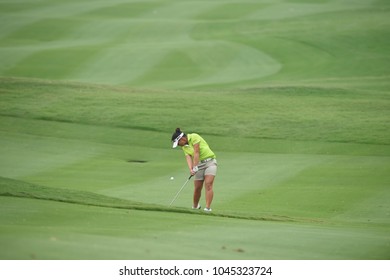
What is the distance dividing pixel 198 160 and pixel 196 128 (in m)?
15.2

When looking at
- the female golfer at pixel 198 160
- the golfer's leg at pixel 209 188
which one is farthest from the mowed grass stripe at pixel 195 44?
the golfer's leg at pixel 209 188

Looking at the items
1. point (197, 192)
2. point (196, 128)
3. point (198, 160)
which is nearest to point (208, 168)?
point (198, 160)

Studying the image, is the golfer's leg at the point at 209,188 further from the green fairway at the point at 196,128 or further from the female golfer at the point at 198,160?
the green fairway at the point at 196,128

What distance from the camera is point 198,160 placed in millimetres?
19938

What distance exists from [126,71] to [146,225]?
129 feet

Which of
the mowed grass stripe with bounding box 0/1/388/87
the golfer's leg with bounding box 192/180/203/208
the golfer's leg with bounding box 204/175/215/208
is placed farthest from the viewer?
the mowed grass stripe with bounding box 0/1/388/87

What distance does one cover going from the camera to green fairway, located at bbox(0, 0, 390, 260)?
15.0 m

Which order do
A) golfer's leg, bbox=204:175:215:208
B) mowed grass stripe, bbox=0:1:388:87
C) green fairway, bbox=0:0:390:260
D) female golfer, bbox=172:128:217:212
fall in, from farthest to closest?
1. mowed grass stripe, bbox=0:1:388:87
2. female golfer, bbox=172:128:217:212
3. golfer's leg, bbox=204:175:215:208
4. green fairway, bbox=0:0:390:260

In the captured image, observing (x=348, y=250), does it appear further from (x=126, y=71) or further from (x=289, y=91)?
(x=126, y=71)

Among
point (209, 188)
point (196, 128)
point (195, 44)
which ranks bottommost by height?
point (209, 188)

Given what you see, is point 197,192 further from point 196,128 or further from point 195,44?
point 195,44

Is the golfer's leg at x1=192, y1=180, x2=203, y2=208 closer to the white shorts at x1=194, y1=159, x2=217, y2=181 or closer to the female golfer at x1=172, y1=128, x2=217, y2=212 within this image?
the female golfer at x1=172, y1=128, x2=217, y2=212

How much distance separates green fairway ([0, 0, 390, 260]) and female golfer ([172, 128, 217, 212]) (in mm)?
892

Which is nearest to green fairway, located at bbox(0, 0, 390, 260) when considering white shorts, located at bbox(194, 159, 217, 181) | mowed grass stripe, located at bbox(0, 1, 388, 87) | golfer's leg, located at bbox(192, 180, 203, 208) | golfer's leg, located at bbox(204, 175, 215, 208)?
mowed grass stripe, located at bbox(0, 1, 388, 87)
